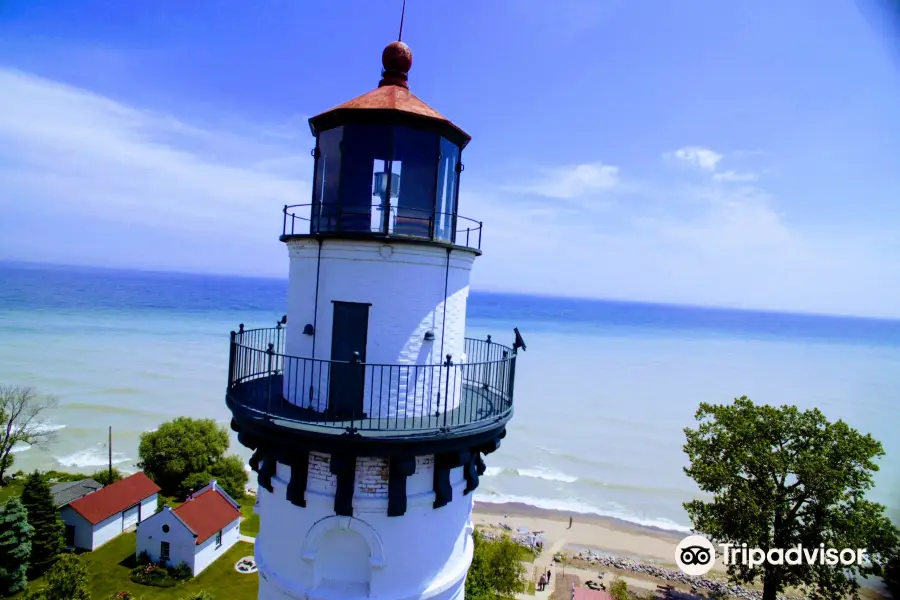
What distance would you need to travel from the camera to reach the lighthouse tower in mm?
5035

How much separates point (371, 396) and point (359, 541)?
154 cm

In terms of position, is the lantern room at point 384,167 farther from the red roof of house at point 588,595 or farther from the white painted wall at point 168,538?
the white painted wall at point 168,538

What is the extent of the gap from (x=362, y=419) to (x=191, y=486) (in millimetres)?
20217

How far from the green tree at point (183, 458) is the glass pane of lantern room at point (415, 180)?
68.2 ft

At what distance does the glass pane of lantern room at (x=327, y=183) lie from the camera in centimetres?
559

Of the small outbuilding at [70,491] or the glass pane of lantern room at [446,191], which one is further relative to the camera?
the small outbuilding at [70,491]

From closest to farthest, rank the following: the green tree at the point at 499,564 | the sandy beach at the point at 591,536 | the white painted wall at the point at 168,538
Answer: the green tree at the point at 499,564, the white painted wall at the point at 168,538, the sandy beach at the point at 591,536

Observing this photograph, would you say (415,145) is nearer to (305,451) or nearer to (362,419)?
(362,419)

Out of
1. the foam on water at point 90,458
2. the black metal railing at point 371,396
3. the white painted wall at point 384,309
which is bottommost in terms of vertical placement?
the foam on water at point 90,458

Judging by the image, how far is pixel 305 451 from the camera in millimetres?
4965

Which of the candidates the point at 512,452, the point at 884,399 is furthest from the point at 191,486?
the point at 884,399

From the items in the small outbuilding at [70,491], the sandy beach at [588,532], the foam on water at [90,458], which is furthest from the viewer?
the foam on water at [90,458]

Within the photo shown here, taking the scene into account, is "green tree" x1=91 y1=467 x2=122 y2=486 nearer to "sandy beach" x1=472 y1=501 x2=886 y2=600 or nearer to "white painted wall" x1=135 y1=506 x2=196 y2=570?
"white painted wall" x1=135 y1=506 x2=196 y2=570

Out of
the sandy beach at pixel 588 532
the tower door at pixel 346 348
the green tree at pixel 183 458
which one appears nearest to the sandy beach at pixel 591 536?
the sandy beach at pixel 588 532
